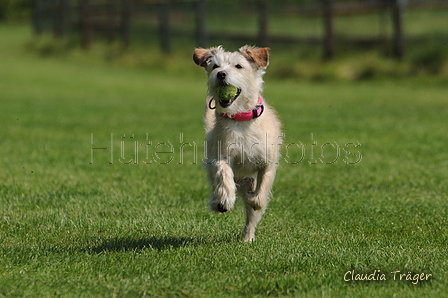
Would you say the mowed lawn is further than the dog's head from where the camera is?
No

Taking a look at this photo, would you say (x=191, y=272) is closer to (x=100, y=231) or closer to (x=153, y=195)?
(x=100, y=231)

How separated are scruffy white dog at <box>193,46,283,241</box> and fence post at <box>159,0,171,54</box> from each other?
2619 cm

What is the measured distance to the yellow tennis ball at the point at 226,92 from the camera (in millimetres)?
5840

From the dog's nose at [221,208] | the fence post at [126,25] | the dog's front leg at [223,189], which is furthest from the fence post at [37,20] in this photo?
the dog's nose at [221,208]

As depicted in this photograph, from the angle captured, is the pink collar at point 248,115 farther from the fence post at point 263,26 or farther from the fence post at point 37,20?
the fence post at point 37,20

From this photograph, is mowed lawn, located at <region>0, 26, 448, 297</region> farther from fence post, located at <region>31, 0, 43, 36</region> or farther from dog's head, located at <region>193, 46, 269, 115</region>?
fence post, located at <region>31, 0, 43, 36</region>

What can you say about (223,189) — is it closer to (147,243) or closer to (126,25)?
(147,243)

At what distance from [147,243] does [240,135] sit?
1.23 metres

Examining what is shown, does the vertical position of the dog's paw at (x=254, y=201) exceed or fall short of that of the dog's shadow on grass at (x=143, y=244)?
it exceeds it

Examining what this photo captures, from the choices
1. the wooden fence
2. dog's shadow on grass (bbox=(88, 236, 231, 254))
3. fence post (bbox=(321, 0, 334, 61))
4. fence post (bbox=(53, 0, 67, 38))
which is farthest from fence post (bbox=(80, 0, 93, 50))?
dog's shadow on grass (bbox=(88, 236, 231, 254))

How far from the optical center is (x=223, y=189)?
18.5ft

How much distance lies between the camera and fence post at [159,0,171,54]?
105 feet

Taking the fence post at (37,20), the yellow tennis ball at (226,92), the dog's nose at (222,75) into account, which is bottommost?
the fence post at (37,20)

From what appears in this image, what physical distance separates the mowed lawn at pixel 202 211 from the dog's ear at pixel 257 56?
158cm
